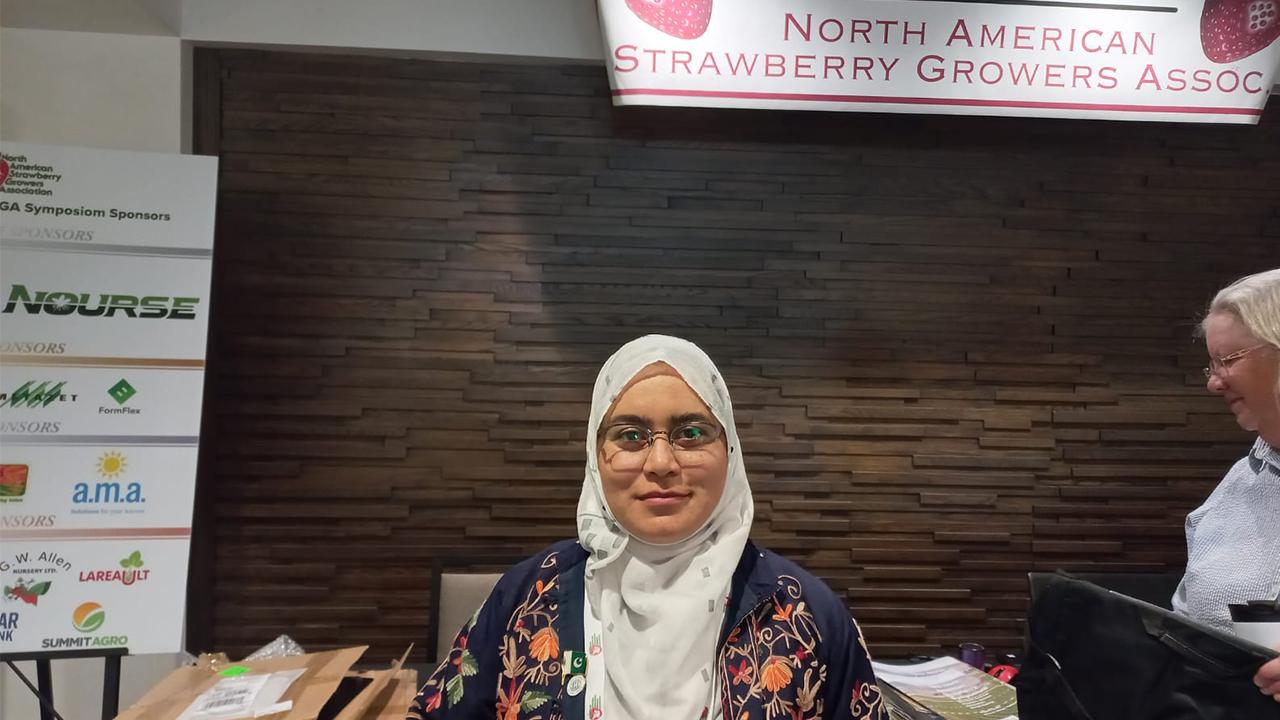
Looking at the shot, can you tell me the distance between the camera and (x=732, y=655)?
1033 millimetres

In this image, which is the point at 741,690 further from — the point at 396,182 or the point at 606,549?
the point at 396,182

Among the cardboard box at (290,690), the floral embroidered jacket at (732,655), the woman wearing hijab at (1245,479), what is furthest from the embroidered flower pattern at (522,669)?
the woman wearing hijab at (1245,479)

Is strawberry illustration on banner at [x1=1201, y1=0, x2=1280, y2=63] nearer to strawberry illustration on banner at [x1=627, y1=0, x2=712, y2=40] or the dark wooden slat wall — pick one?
the dark wooden slat wall

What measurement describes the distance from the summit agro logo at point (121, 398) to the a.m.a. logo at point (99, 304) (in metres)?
0.19

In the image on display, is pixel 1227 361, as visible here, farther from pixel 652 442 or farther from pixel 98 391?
pixel 98 391

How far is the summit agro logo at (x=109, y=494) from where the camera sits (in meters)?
1.97

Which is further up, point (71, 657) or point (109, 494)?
point (109, 494)

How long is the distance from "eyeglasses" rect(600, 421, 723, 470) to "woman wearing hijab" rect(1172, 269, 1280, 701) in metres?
0.91

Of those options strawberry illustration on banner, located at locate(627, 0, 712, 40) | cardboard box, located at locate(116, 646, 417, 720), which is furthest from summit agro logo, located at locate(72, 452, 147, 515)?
strawberry illustration on banner, located at locate(627, 0, 712, 40)

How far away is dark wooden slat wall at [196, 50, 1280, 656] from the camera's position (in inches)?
98.1

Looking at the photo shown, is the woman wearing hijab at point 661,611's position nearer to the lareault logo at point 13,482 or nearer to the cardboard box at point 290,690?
the cardboard box at point 290,690

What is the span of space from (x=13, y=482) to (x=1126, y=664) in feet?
8.15

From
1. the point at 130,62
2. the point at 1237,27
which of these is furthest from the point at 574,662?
the point at 1237,27

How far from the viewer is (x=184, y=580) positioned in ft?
6.62
